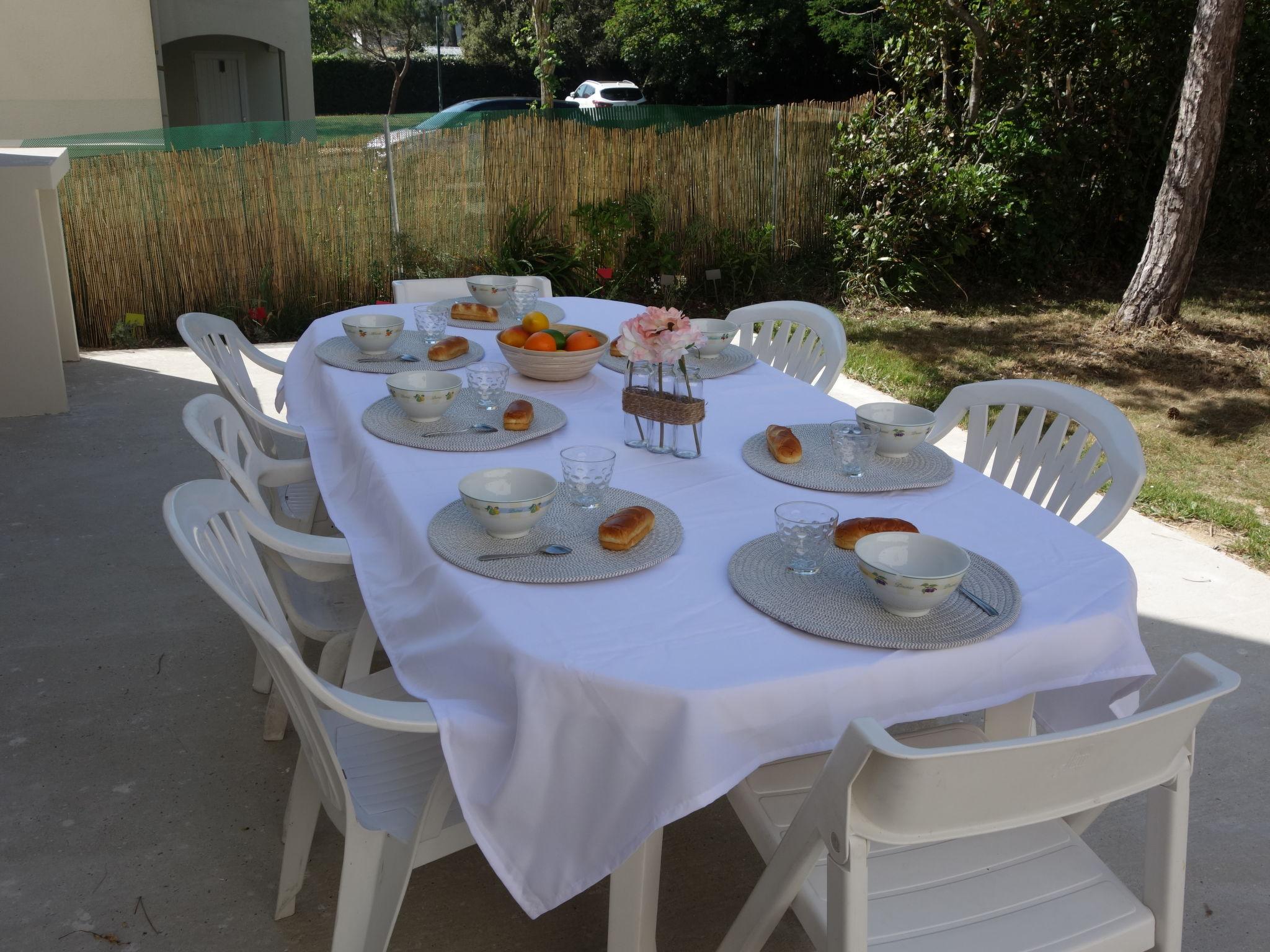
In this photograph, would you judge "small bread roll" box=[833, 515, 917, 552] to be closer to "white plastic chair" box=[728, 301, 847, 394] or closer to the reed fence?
"white plastic chair" box=[728, 301, 847, 394]

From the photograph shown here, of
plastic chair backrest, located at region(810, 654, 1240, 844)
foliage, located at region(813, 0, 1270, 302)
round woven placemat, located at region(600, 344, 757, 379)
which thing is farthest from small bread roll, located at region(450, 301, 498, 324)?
foliage, located at region(813, 0, 1270, 302)

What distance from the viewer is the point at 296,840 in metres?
2.12

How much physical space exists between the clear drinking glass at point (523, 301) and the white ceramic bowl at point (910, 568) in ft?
7.06

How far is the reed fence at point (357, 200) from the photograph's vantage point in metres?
6.41

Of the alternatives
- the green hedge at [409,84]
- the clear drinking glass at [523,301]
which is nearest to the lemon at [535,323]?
the clear drinking glass at [523,301]

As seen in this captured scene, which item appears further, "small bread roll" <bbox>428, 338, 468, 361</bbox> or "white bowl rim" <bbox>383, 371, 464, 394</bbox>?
"small bread roll" <bbox>428, 338, 468, 361</bbox>

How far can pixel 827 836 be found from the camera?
134 cm

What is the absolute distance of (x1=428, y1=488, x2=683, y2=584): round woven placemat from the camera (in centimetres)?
178

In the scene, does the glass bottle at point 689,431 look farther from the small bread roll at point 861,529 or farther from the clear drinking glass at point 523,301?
the clear drinking glass at point 523,301

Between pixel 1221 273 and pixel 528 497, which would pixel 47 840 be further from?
pixel 1221 273

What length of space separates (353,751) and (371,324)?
1705 millimetres

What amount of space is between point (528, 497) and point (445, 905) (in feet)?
2.91

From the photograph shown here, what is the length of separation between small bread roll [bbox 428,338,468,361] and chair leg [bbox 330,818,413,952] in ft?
5.41

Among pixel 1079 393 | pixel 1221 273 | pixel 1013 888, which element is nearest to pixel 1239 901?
pixel 1013 888
